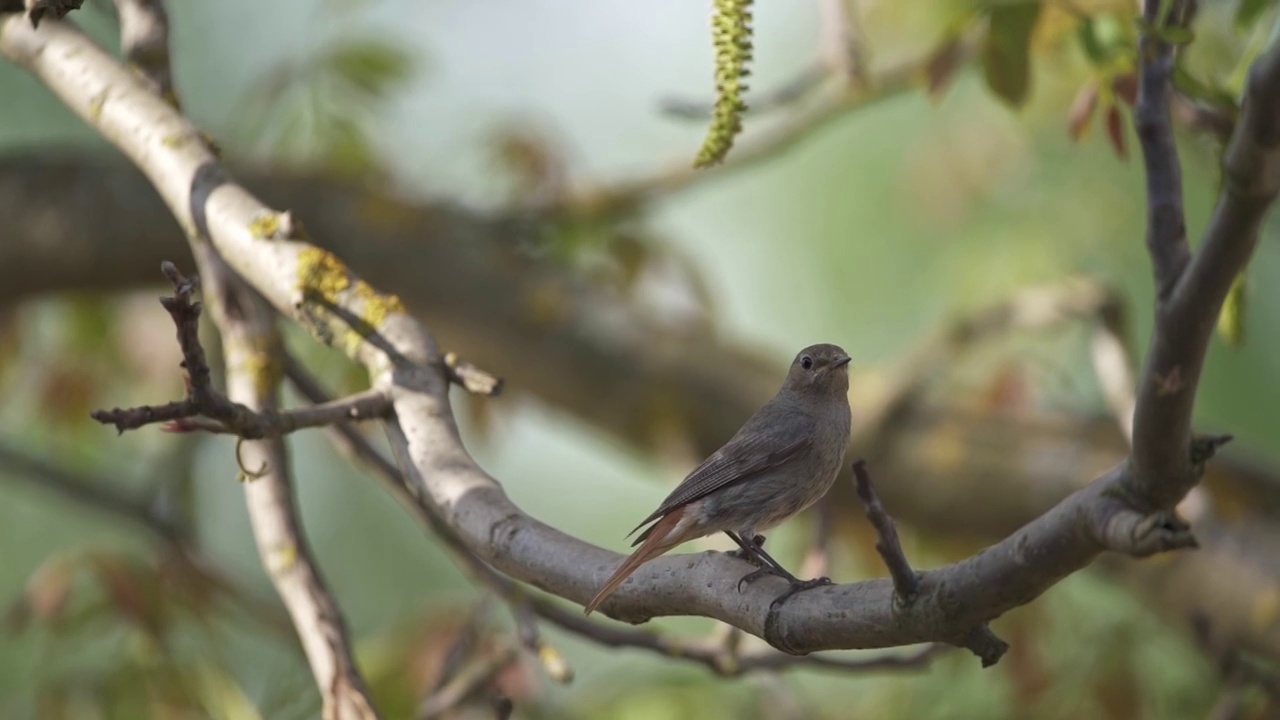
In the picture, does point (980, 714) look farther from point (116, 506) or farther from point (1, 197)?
point (1, 197)

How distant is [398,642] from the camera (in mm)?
4785

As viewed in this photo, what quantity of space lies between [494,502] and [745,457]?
929 mm

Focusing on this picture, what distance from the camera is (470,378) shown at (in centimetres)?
252

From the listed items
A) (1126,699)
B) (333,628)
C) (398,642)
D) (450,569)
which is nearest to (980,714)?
(1126,699)

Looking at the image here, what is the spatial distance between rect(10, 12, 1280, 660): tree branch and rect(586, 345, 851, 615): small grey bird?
46 centimetres

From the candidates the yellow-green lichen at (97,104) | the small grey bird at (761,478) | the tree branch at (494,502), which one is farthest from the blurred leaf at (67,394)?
the small grey bird at (761,478)

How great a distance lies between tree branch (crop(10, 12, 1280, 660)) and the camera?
1.53m

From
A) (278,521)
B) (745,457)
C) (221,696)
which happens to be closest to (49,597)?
(221,696)

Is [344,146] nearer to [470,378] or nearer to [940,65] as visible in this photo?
[940,65]

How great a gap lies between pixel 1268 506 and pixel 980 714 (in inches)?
53.6

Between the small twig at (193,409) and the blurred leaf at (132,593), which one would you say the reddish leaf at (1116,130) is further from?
the blurred leaf at (132,593)

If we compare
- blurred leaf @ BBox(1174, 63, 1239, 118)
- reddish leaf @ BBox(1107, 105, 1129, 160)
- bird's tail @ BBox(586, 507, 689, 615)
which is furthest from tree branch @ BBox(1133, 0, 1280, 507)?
reddish leaf @ BBox(1107, 105, 1129, 160)

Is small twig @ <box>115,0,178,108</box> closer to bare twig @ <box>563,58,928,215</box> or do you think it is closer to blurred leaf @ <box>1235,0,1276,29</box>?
bare twig @ <box>563,58,928,215</box>

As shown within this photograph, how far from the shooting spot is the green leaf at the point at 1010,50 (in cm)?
269
